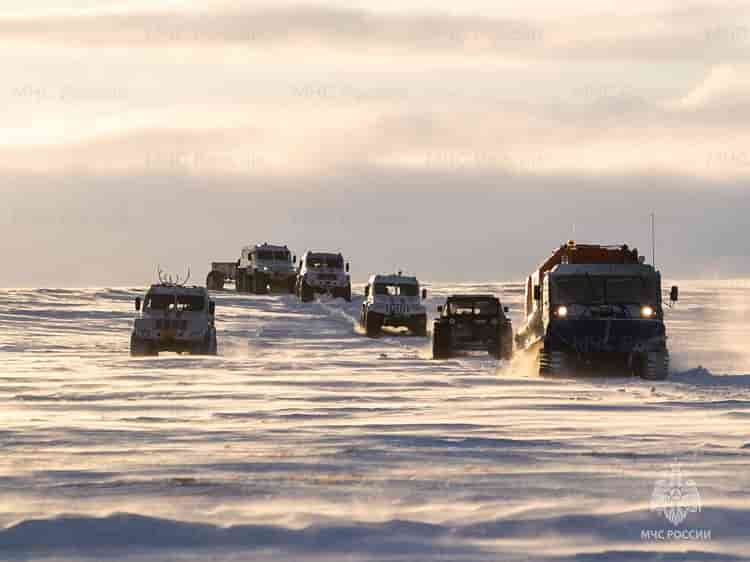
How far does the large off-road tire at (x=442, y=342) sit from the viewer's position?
33969 mm

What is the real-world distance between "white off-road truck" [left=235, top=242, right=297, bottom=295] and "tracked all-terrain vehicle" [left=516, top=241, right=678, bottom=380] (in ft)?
144

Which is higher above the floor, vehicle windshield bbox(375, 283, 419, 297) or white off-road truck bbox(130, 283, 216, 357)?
vehicle windshield bbox(375, 283, 419, 297)

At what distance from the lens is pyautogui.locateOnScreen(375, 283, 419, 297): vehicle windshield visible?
45.6 meters

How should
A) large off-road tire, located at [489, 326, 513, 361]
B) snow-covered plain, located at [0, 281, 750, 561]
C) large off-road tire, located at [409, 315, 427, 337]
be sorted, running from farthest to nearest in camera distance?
large off-road tire, located at [409, 315, 427, 337] < large off-road tire, located at [489, 326, 513, 361] < snow-covered plain, located at [0, 281, 750, 561]

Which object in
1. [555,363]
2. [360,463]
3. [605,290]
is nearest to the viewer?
[360,463]

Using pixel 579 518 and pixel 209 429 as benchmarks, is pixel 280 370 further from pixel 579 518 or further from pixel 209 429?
pixel 579 518

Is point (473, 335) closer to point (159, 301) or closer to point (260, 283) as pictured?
point (159, 301)

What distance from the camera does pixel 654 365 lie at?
2611 centimetres

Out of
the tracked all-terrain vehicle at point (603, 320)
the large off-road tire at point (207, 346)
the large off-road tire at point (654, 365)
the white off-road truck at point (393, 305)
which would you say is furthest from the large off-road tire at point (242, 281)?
the large off-road tire at point (654, 365)

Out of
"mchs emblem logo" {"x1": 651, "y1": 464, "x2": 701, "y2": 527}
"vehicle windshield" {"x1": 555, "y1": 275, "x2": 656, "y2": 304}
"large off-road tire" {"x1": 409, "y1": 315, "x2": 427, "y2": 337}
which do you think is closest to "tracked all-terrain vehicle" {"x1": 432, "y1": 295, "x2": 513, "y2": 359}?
"vehicle windshield" {"x1": 555, "y1": 275, "x2": 656, "y2": 304}

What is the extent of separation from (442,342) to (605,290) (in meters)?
7.85

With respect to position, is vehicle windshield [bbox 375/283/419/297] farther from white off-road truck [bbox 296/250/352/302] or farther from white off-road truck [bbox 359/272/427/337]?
white off-road truck [bbox 296/250/352/302]

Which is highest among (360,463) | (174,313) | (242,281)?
(242,281)

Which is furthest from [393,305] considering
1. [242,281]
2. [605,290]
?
[242,281]
